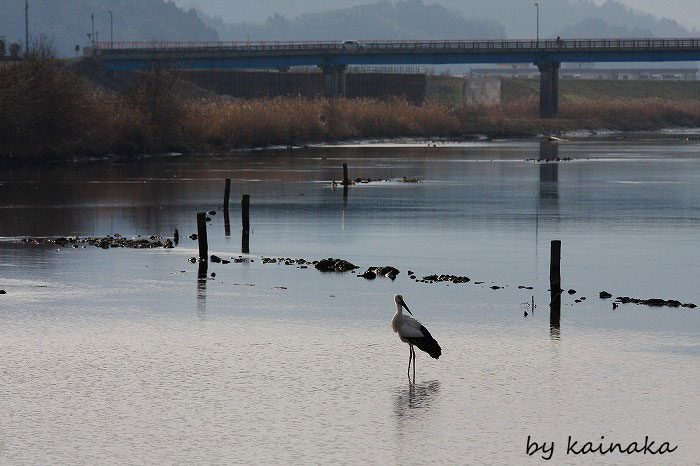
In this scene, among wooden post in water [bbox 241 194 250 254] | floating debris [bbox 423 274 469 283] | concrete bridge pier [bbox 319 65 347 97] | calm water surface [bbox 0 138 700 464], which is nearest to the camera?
calm water surface [bbox 0 138 700 464]

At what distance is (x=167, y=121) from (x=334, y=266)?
6856cm

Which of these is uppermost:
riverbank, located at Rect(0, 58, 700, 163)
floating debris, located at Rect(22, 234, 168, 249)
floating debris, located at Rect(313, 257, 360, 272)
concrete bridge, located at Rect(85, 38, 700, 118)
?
concrete bridge, located at Rect(85, 38, 700, 118)

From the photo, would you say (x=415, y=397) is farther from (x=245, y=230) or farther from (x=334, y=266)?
(x=245, y=230)

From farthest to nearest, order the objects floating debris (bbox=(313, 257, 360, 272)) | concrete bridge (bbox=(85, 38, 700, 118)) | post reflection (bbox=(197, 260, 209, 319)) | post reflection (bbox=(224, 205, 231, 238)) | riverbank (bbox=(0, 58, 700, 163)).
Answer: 1. concrete bridge (bbox=(85, 38, 700, 118))
2. riverbank (bbox=(0, 58, 700, 163))
3. post reflection (bbox=(224, 205, 231, 238))
4. floating debris (bbox=(313, 257, 360, 272))
5. post reflection (bbox=(197, 260, 209, 319))

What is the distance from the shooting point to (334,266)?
1523 inches

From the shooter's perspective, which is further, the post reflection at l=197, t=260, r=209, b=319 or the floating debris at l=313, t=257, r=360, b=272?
the floating debris at l=313, t=257, r=360, b=272

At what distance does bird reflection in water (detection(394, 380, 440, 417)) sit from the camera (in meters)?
22.3

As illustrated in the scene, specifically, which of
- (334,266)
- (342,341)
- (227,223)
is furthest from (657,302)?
(227,223)

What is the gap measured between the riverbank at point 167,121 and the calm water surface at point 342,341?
3230cm

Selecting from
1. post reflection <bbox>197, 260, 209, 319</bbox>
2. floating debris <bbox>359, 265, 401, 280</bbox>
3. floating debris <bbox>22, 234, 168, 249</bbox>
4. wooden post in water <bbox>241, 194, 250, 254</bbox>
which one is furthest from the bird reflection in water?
floating debris <bbox>22, 234, 168, 249</bbox>

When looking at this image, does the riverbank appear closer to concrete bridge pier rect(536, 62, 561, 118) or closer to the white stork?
concrete bridge pier rect(536, 62, 561, 118)

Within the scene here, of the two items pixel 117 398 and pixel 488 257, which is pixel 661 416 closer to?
pixel 117 398

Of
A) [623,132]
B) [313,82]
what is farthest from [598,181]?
[313,82]

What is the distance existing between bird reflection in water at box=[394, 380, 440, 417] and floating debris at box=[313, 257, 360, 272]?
573 inches
